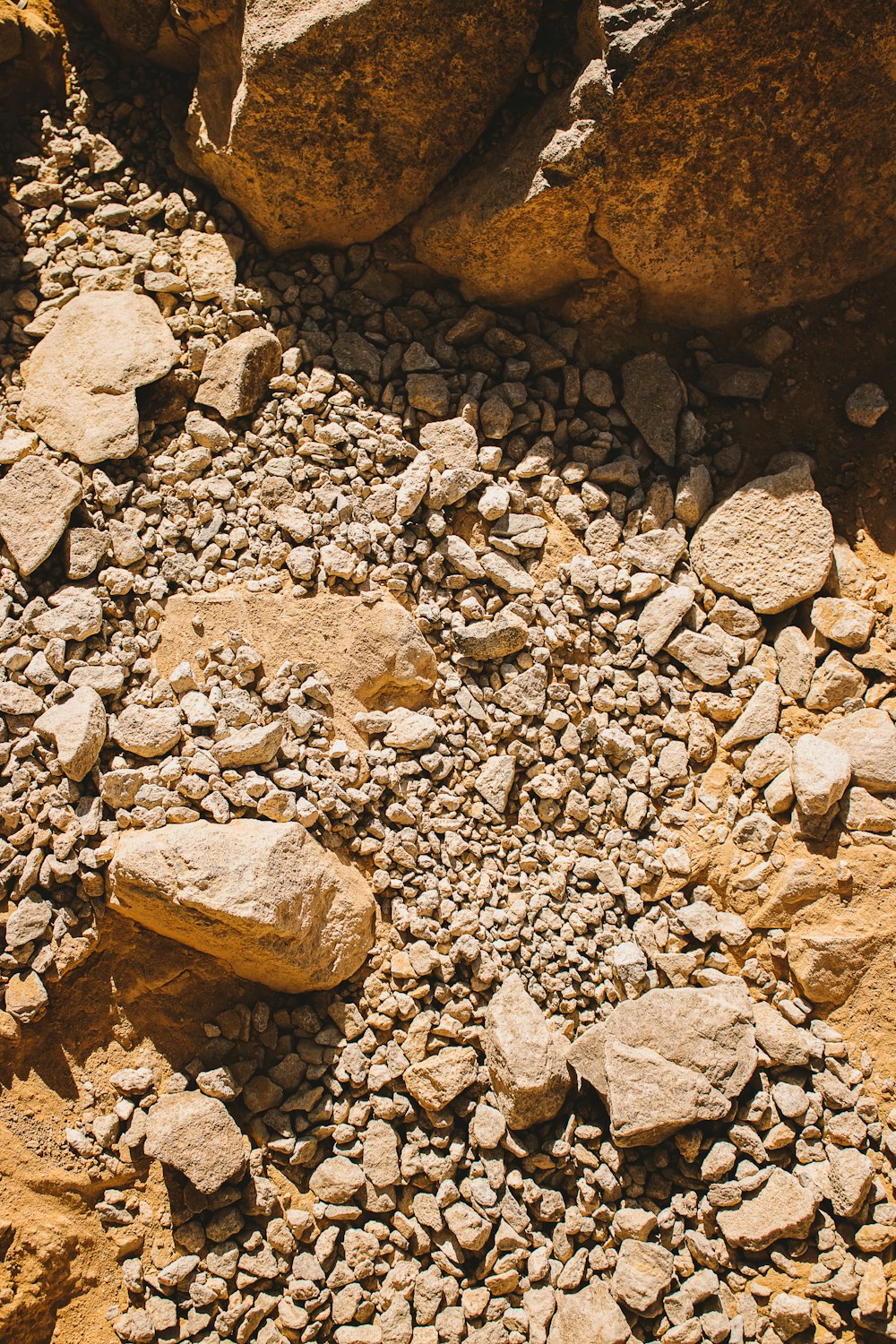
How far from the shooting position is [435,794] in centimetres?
250

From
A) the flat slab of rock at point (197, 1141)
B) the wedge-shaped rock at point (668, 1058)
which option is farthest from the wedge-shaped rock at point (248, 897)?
the wedge-shaped rock at point (668, 1058)

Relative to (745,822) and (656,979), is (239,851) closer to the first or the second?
(656,979)

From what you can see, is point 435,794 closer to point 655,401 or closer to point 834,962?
point 834,962

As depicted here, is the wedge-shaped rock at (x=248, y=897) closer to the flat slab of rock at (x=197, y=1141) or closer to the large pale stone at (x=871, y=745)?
the flat slab of rock at (x=197, y=1141)

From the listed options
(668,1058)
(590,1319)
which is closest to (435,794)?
(668,1058)

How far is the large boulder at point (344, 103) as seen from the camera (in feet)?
8.13

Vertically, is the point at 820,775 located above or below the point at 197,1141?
below

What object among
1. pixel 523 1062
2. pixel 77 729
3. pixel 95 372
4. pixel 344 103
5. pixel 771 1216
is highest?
pixel 344 103

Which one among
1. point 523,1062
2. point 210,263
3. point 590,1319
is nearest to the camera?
point 590,1319

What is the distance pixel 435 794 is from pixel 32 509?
4.21ft

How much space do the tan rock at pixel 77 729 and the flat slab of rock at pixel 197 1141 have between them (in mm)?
831

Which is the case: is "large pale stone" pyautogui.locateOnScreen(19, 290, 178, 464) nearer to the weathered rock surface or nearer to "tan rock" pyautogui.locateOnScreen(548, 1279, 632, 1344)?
the weathered rock surface

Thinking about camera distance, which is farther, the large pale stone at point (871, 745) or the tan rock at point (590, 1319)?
the large pale stone at point (871, 745)

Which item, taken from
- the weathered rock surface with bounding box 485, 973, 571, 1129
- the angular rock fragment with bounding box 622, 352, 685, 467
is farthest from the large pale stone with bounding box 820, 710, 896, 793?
the weathered rock surface with bounding box 485, 973, 571, 1129
